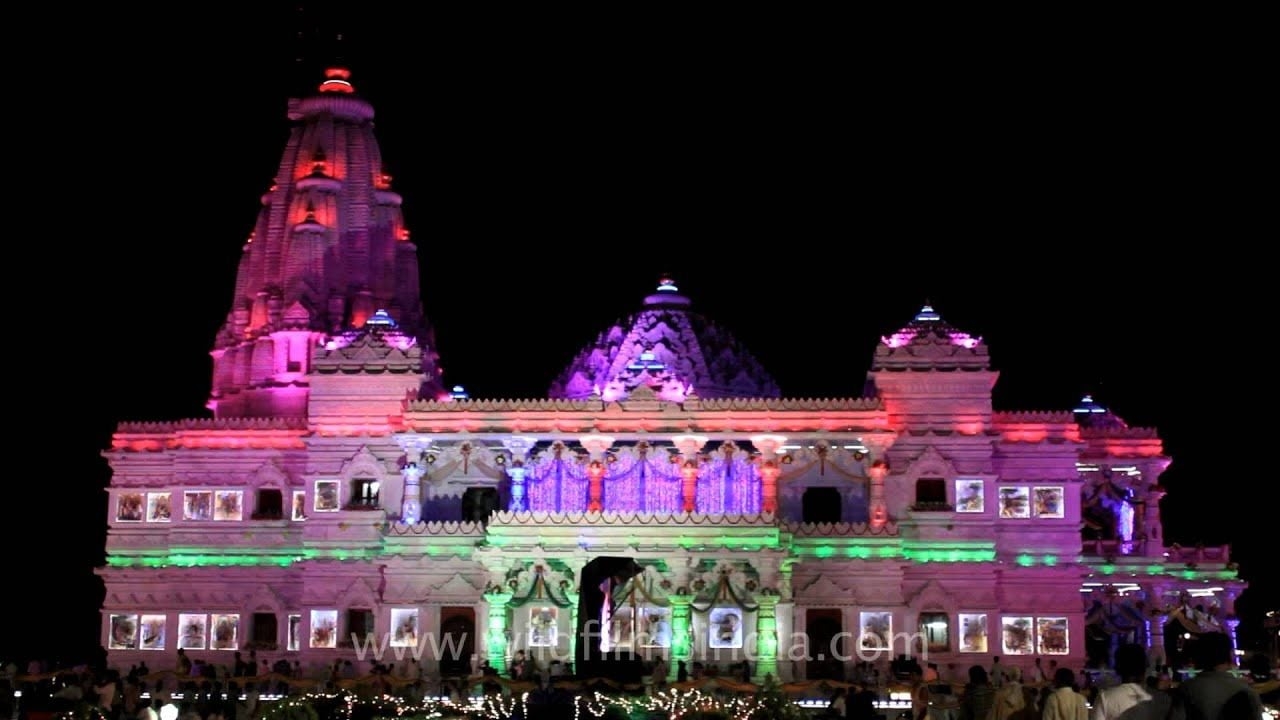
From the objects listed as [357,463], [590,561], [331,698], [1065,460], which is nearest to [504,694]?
[331,698]

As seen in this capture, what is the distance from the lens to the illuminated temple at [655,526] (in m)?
53.2

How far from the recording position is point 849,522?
56531 mm

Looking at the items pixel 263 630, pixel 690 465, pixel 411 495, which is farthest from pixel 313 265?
pixel 690 465

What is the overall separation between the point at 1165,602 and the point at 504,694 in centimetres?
2970

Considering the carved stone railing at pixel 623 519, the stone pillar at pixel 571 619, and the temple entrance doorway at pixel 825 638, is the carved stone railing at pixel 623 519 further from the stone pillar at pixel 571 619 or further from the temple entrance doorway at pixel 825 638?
the temple entrance doorway at pixel 825 638

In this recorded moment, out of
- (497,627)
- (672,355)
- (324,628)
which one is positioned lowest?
(324,628)

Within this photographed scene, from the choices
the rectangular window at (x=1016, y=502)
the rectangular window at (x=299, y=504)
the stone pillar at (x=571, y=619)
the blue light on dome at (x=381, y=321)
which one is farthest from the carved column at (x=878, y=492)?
the rectangular window at (x=299, y=504)

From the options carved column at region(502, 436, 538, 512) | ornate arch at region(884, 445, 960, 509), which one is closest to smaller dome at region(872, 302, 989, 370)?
ornate arch at region(884, 445, 960, 509)

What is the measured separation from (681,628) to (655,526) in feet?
11.3

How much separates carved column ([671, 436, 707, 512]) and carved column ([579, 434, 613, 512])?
253 centimetres

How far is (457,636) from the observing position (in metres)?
55.6

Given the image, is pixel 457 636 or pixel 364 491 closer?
pixel 457 636

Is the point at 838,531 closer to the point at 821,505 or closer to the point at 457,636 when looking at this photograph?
the point at 821,505

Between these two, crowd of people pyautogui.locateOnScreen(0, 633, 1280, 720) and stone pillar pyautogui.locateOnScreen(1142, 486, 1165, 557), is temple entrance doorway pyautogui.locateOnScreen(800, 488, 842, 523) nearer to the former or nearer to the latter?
crowd of people pyautogui.locateOnScreen(0, 633, 1280, 720)
